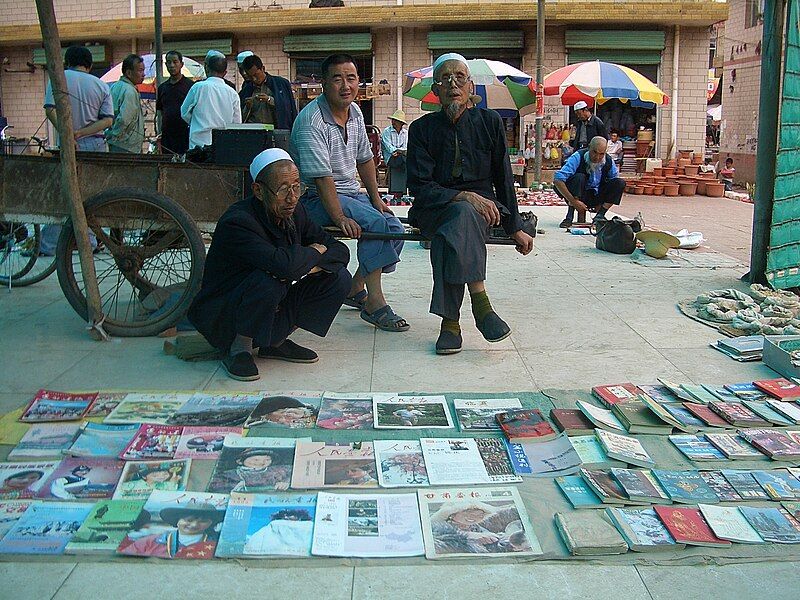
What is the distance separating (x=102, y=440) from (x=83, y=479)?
33cm

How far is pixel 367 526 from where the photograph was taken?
2641 millimetres

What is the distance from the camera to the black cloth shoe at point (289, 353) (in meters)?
4.36

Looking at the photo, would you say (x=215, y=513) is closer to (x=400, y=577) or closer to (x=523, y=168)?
(x=400, y=577)

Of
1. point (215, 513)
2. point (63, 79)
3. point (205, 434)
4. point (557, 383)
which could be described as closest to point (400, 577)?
point (215, 513)

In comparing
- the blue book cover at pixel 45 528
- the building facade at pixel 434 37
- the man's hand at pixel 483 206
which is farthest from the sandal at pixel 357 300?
the building facade at pixel 434 37

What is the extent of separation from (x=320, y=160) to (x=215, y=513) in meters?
2.50

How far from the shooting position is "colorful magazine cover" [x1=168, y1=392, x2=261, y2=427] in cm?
342

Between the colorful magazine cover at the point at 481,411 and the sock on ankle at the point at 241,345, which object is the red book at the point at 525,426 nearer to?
the colorful magazine cover at the point at 481,411

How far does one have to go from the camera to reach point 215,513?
268cm

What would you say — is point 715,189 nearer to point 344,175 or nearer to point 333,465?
point 344,175

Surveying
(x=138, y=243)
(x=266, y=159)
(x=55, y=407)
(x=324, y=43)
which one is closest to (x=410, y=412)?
(x=266, y=159)

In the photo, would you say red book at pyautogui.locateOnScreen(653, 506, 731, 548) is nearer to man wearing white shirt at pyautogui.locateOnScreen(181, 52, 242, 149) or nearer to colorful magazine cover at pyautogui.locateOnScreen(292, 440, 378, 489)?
colorful magazine cover at pyautogui.locateOnScreen(292, 440, 378, 489)

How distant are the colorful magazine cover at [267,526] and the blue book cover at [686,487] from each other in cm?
124

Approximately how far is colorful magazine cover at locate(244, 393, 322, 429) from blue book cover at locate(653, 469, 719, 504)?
1418mm
